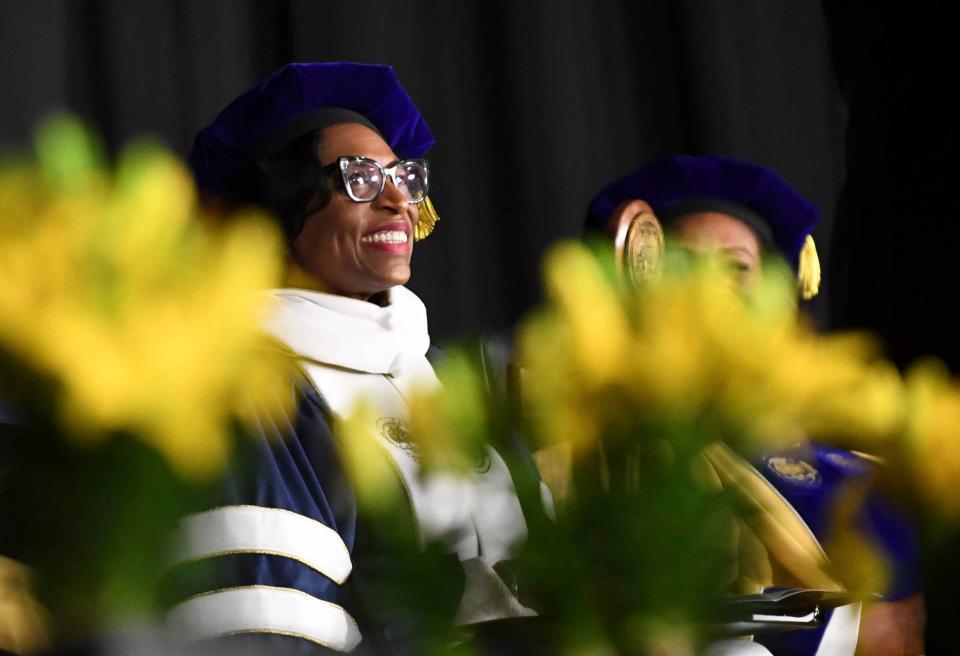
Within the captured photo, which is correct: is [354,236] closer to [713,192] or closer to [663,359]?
[713,192]

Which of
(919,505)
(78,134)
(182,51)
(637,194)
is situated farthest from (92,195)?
(182,51)

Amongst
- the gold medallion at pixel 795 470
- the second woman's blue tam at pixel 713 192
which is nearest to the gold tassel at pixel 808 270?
the second woman's blue tam at pixel 713 192

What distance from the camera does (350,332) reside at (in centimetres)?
156

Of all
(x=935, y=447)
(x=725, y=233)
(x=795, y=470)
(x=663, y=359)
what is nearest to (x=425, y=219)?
(x=725, y=233)

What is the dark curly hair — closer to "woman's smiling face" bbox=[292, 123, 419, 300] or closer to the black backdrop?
"woman's smiling face" bbox=[292, 123, 419, 300]

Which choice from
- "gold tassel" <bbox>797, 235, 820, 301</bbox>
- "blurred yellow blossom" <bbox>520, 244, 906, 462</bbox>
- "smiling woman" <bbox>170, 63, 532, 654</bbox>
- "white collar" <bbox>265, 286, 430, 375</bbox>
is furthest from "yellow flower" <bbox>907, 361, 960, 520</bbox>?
"gold tassel" <bbox>797, 235, 820, 301</bbox>

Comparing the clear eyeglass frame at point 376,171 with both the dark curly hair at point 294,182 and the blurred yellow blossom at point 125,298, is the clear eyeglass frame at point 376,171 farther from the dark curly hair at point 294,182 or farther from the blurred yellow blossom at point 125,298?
the blurred yellow blossom at point 125,298

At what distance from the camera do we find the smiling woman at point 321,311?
118 centimetres

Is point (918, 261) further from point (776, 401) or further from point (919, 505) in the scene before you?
point (776, 401)

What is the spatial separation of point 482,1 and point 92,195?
7.20ft

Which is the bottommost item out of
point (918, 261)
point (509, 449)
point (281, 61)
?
point (918, 261)

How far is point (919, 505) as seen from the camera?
459mm

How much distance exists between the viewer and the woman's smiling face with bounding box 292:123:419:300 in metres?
1.62

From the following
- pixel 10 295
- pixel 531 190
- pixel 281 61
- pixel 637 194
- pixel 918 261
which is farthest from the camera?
pixel 531 190
